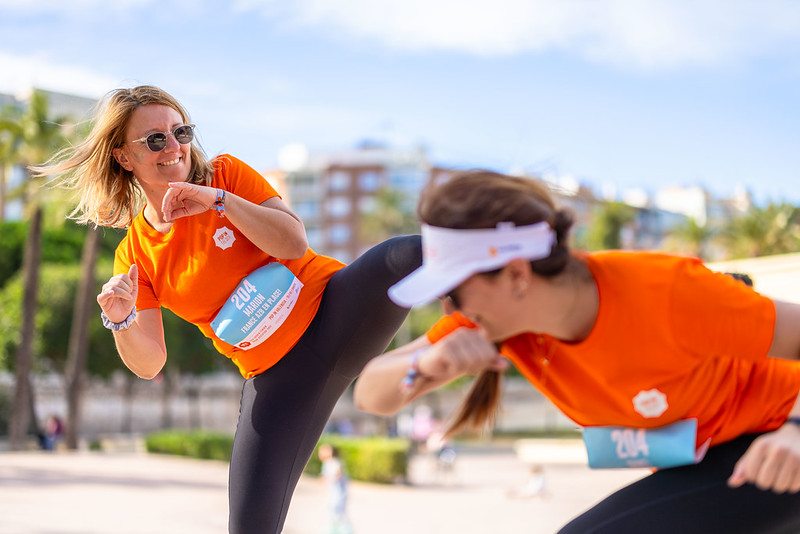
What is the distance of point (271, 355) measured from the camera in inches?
133

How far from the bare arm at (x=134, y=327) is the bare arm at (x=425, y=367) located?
1.19 meters

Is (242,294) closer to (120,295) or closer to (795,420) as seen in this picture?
(120,295)

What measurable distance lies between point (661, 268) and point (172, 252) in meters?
1.94

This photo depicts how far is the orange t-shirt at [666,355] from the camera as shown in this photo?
2.12m

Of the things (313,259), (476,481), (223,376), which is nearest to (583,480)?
(476,481)

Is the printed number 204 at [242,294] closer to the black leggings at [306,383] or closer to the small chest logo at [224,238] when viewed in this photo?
the small chest logo at [224,238]

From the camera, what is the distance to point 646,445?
235 cm

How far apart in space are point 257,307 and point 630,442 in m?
1.49

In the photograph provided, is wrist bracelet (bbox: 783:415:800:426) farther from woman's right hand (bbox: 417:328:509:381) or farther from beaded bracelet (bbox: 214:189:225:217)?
beaded bracelet (bbox: 214:189:225:217)

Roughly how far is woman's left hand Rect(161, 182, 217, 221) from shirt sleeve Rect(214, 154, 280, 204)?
0.28 metres

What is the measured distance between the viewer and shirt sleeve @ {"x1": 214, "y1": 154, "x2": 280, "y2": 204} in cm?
347

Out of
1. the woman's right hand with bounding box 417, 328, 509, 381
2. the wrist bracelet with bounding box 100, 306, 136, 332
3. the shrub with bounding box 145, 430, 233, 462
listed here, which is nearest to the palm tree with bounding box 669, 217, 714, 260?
the shrub with bounding box 145, 430, 233, 462

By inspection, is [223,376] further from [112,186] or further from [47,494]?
[112,186]

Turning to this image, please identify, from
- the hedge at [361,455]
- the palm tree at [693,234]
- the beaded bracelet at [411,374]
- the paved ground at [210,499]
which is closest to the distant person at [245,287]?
the beaded bracelet at [411,374]
